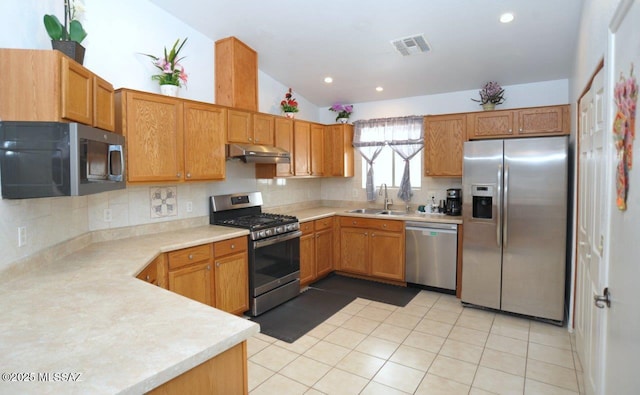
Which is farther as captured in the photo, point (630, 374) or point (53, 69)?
point (53, 69)

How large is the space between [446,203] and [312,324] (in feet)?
7.61

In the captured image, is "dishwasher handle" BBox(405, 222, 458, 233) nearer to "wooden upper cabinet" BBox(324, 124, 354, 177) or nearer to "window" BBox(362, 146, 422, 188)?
"window" BBox(362, 146, 422, 188)

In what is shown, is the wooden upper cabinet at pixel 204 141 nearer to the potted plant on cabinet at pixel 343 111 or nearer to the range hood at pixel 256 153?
the range hood at pixel 256 153

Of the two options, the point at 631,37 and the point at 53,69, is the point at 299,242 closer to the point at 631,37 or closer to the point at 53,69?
the point at 53,69

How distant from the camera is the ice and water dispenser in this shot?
354 centimetres

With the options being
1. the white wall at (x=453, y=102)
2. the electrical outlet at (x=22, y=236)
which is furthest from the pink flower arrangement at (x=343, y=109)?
the electrical outlet at (x=22, y=236)

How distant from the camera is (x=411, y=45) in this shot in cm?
346

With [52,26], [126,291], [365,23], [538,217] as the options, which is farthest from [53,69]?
[538,217]

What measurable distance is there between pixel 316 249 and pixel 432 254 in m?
1.44

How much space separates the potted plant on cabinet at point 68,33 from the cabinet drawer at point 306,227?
2.75 metres

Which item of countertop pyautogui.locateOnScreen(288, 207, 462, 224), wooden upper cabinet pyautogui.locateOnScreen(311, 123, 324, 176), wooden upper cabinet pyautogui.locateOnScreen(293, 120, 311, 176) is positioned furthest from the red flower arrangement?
countertop pyautogui.locateOnScreen(288, 207, 462, 224)

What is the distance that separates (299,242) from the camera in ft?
13.3

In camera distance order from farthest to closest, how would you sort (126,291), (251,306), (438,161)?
1. (438,161)
2. (251,306)
3. (126,291)

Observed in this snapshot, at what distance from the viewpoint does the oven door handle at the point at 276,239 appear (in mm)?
3437
